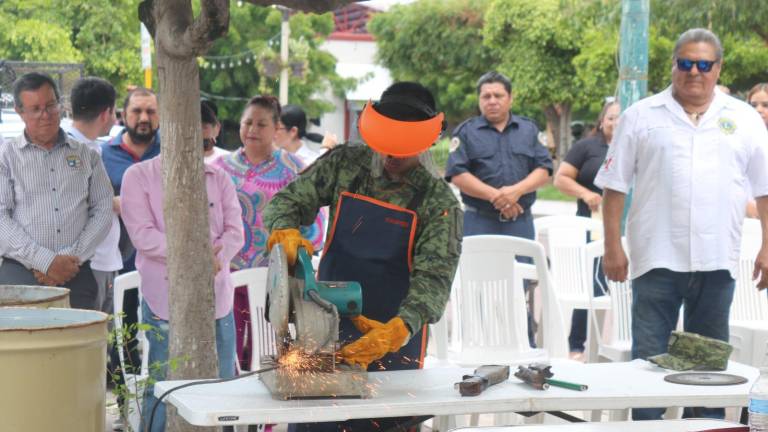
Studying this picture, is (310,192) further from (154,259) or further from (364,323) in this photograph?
(154,259)

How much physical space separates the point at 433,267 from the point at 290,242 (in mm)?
558

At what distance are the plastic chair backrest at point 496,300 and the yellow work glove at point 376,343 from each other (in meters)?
2.57

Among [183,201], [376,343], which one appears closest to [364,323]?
[376,343]

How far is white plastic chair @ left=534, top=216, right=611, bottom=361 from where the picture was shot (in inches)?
305

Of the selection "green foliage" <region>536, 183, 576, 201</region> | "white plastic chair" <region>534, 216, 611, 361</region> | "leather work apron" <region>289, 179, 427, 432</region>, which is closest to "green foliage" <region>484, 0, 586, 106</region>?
"green foliage" <region>536, 183, 576, 201</region>

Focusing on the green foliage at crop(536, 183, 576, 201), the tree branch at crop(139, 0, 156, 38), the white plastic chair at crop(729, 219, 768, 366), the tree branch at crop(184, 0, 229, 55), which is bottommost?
the green foliage at crop(536, 183, 576, 201)

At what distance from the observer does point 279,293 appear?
3.76 metres

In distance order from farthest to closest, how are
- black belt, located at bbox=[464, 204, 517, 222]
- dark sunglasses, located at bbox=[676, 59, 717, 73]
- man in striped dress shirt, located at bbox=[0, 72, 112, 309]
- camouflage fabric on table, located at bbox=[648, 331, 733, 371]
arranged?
black belt, located at bbox=[464, 204, 517, 222] → man in striped dress shirt, located at bbox=[0, 72, 112, 309] → dark sunglasses, located at bbox=[676, 59, 717, 73] → camouflage fabric on table, located at bbox=[648, 331, 733, 371]

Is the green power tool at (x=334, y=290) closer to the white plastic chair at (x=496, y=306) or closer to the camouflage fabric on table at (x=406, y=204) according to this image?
the camouflage fabric on table at (x=406, y=204)

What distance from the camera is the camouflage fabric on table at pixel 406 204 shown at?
4238 mm

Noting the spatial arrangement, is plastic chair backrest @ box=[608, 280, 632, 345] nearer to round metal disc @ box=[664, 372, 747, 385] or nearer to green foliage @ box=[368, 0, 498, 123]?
round metal disc @ box=[664, 372, 747, 385]

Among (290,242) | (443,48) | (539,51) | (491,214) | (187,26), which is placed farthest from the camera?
(443,48)

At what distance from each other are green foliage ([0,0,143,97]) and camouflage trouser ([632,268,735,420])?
10.6m

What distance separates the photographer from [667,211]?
5785 millimetres
